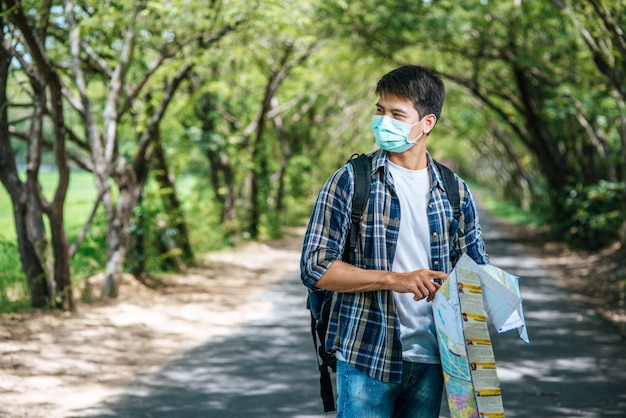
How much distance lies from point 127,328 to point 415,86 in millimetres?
7149

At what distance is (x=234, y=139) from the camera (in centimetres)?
1742

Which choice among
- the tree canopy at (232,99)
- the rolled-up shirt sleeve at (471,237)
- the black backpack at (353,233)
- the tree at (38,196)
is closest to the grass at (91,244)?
the tree canopy at (232,99)

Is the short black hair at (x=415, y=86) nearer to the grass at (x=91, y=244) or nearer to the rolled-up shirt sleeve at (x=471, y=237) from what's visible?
the rolled-up shirt sleeve at (x=471, y=237)

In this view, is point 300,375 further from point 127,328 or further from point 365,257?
point 365,257

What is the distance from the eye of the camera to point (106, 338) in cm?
893

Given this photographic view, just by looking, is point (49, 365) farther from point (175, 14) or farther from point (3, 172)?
point (175, 14)

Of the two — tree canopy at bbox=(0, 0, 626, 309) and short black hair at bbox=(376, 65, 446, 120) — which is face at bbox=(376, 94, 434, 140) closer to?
short black hair at bbox=(376, 65, 446, 120)

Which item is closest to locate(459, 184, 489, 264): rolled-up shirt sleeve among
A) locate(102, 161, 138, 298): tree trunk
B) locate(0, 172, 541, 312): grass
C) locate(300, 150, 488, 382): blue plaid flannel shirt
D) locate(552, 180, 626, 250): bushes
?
locate(300, 150, 488, 382): blue plaid flannel shirt

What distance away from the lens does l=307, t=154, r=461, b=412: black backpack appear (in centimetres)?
295

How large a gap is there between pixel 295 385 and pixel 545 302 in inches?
219

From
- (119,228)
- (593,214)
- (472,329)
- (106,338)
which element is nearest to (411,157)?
(472,329)

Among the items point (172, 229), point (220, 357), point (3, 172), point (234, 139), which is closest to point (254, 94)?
point (234, 139)

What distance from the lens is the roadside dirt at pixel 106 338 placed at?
22.5 ft

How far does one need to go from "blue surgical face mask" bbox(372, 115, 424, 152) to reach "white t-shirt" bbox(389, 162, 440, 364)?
0.30ft
